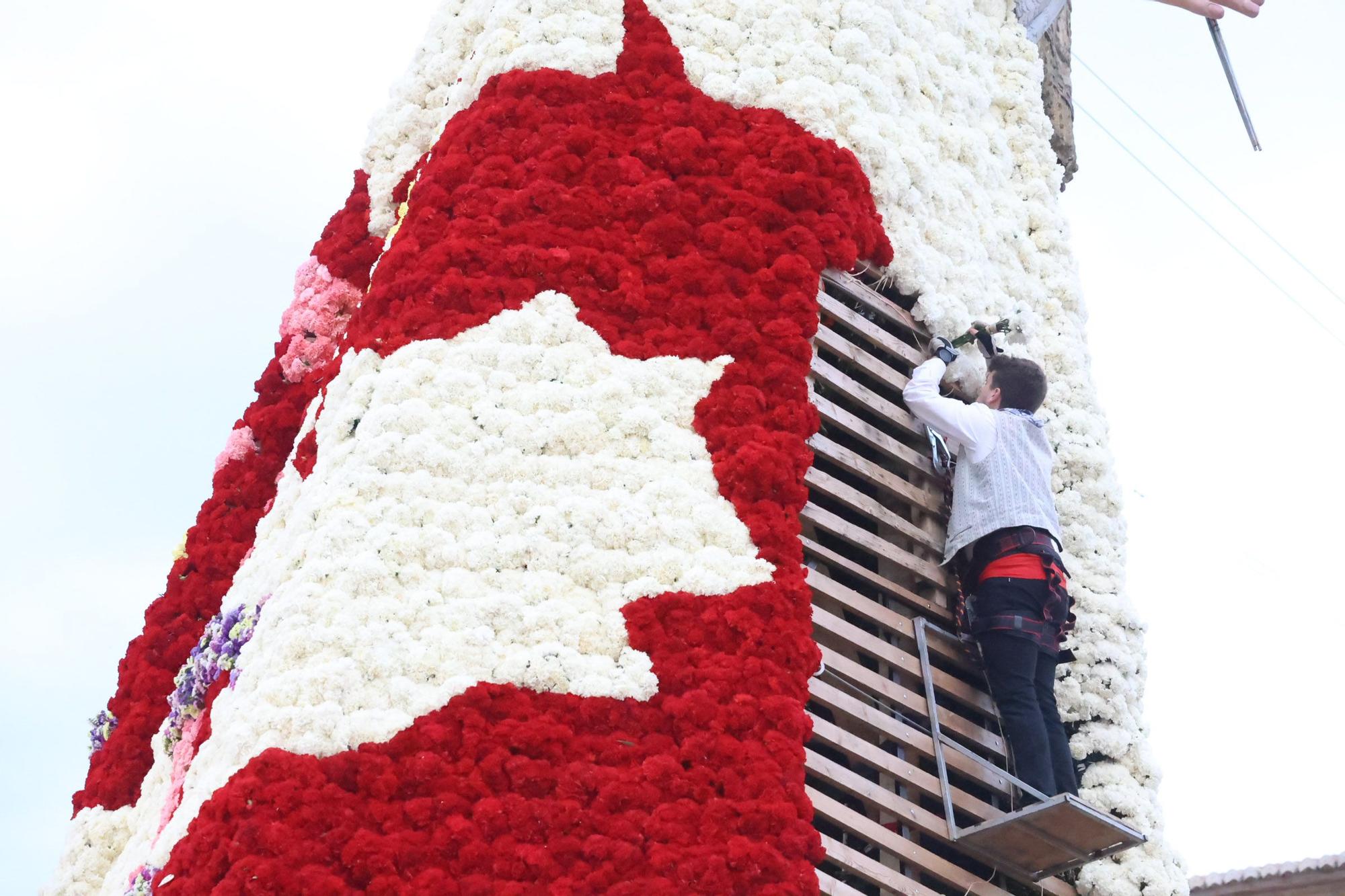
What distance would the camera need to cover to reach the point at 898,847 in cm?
618

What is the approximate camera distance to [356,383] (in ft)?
22.2

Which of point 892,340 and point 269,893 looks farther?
point 892,340

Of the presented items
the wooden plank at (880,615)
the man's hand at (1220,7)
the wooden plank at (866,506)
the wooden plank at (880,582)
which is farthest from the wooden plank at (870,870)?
the man's hand at (1220,7)

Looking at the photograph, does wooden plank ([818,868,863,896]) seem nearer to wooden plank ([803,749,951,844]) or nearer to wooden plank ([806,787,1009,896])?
wooden plank ([806,787,1009,896])

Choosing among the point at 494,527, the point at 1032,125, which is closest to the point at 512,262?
the point at 494,527

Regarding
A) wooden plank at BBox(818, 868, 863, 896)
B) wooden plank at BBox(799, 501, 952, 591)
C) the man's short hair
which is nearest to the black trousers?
wooden plank at BBox(799, 501, 952, 591)

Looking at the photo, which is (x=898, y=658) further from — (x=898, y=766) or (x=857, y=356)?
(x=857, y=356)

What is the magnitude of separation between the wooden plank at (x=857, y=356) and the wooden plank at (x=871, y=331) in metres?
0.06

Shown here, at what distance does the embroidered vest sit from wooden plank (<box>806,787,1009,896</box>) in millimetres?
1291

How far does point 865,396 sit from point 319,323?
10.5 feet

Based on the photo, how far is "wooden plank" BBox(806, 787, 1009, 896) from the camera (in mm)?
6016

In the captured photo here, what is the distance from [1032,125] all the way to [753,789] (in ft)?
16.3

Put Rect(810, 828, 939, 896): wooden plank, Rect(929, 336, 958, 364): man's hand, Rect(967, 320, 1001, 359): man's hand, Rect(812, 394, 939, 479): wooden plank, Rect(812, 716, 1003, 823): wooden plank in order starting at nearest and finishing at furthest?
Rect(810, 828, 939, 896): wooden plank
Rect(812, 716, 1003, 823): wooden plank
Rect(812, 394, 939, 479): wooden plank
Rect(929, 336, 958, 364): man's hand
Rect(967, 320, 1001, 359): man's hand

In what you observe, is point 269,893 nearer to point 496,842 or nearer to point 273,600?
point 496,842
